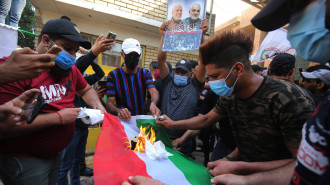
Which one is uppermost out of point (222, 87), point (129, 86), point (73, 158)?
point (222, 87)

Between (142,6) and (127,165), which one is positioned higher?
(142,6)

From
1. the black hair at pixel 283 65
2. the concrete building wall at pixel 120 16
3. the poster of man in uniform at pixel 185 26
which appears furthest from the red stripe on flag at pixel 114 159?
the concrete building wall at pixel 120 16

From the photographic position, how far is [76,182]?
121 inches

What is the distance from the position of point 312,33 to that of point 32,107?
5.99ft

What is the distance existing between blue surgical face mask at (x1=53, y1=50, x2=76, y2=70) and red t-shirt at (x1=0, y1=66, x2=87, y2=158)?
130 millimetres

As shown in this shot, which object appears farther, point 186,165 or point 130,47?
point 130,47

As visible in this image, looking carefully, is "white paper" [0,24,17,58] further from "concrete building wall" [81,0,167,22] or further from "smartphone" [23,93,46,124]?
"concrete building wall" [81,0,167,22]

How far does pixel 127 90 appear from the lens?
312 cm

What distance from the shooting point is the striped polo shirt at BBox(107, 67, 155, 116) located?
10.2 feet

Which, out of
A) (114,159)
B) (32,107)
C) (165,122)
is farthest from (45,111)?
(165,122)

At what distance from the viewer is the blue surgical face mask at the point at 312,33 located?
799 mm

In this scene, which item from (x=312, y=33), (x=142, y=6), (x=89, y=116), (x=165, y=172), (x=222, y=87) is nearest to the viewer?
(x=312, y=33)

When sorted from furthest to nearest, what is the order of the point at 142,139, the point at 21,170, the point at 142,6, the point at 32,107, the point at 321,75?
1. the point at 142,6
2. the point at 321,75
3. the point at 142,139
4. the point at 21,170
5. the point at 32,107

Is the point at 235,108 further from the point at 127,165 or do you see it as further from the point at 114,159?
the point at 114,159
